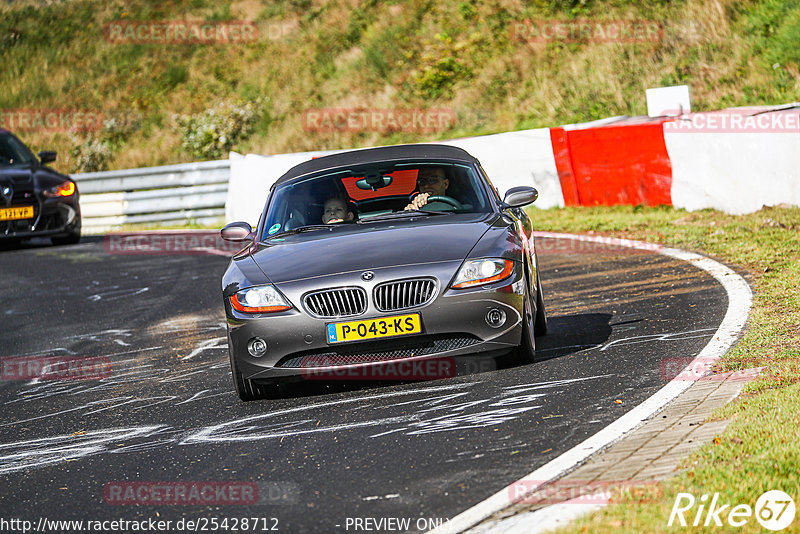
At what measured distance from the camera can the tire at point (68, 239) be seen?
18.7 metres

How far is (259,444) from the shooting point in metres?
5.70

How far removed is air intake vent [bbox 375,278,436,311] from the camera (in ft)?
21.3

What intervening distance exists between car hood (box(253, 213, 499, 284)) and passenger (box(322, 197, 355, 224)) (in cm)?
24

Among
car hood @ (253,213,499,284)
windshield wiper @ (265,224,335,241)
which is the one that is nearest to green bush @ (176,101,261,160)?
windshield wiper @ (265,224,335,241)

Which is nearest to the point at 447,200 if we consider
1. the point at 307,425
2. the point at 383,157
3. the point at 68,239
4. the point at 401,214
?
the point at 401,214

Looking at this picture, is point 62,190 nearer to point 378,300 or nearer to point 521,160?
point 521,160

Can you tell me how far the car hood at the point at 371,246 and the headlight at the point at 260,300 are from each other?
91 millimetres

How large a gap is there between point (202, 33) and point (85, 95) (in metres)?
4.52

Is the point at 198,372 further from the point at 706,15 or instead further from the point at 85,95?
the point at 85,95

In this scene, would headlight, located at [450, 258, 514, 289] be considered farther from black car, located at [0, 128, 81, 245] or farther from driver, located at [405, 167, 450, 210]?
black car, located at [0, 128, 81, 245]

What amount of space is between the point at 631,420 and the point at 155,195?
18414 millimetres

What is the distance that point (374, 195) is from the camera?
8.34m

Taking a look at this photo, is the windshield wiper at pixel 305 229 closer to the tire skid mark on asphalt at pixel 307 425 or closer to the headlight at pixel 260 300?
the headlight at pixel 260 300

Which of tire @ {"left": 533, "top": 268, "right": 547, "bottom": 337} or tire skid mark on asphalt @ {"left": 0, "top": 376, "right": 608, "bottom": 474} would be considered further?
tire @ {"left": 533, "top": 268, "right": 547, "bottom": 337}
